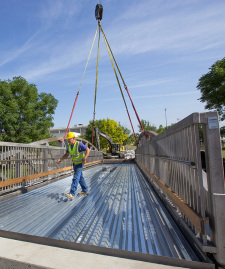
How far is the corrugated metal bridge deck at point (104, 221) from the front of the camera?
274cm

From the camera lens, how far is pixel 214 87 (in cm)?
2614

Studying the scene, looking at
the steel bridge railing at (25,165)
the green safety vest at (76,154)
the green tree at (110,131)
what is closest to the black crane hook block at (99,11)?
the steel bridge railing at (25,165)

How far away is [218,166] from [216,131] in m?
0.40

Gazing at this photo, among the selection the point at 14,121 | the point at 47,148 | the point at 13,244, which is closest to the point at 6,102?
the point at 14,121

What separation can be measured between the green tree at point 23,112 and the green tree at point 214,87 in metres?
21.5

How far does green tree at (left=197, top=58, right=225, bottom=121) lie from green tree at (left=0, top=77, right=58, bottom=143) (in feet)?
70.4

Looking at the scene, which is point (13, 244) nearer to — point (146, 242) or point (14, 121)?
point (146, 242)

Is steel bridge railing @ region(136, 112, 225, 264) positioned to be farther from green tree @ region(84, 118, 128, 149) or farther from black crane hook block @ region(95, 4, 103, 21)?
Answer: green tree @ region(84, 118, 128, 149)

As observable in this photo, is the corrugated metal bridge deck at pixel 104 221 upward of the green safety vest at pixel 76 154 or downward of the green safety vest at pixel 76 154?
downward

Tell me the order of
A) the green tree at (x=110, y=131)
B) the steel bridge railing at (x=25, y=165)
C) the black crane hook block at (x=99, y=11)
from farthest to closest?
the green tree at (x=110, y=131)
the black crane hook block at (x=99, y=11)
the steel bridge railing at (x=25, y=165)

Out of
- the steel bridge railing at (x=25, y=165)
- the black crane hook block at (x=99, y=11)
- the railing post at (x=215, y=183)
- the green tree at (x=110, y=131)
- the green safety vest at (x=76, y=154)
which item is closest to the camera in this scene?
the railing post at (x=215, y=183)

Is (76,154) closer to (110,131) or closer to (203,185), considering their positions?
Answer: (203,185)

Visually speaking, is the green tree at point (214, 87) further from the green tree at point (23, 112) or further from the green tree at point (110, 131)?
the green tree at point (110, 131)

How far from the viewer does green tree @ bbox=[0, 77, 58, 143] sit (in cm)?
2423
